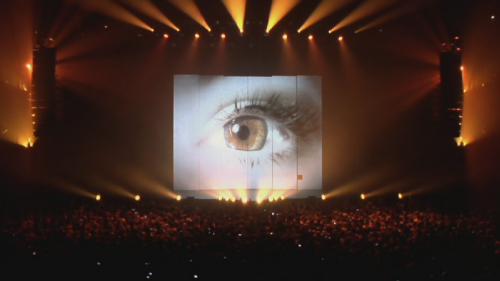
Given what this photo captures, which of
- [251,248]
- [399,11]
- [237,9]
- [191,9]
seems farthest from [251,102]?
[251,248]

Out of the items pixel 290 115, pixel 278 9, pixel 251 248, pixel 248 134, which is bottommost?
pixel 251 248

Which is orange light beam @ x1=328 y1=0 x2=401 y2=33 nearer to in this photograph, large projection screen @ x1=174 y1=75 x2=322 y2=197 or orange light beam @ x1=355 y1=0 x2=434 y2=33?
orange light beam @ x1=355 y1=0 x2=434 y2=33

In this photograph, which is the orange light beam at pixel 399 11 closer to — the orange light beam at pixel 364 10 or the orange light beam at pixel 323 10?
the orange light beam at pixel 364 10

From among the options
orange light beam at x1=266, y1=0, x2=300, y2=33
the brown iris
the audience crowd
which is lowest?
the audience crowd

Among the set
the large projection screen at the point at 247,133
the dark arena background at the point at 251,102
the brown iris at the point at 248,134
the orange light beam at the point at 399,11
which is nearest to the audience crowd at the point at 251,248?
the dark arena background at the point at 251,102

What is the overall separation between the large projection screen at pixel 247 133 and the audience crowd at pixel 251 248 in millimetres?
3452

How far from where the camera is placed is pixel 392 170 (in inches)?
388

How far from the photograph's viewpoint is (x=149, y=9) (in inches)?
350

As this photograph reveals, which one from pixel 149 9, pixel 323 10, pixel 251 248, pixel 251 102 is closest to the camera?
pixel 251 248

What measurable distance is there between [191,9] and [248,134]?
9.02 feet

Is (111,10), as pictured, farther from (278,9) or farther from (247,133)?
(247,133)

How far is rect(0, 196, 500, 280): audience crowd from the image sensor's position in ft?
14.3

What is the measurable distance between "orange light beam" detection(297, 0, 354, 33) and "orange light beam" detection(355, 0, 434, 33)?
939 mm

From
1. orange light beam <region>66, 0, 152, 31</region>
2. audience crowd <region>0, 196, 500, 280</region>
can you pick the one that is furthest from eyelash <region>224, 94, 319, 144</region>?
audience crowd <region>0, 196, 500, 280</region>
